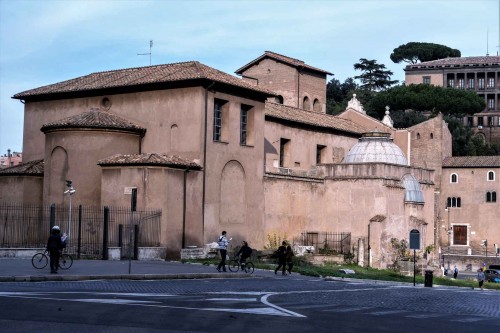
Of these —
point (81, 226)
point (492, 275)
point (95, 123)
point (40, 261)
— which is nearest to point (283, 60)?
point (492, 275)

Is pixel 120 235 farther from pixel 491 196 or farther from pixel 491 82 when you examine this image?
pixel 491 82

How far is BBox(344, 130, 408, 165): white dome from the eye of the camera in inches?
1813

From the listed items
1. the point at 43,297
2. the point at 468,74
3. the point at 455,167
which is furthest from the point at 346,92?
the point at 43,297

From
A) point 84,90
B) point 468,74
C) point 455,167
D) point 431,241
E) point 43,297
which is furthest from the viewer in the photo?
point 468,74

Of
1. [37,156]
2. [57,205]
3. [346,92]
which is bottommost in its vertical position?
[57,205]

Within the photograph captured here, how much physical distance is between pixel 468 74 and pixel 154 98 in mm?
84642

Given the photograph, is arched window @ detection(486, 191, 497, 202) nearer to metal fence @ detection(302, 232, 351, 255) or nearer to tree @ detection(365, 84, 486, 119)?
tree @ detection(365, 84, 486, 119)

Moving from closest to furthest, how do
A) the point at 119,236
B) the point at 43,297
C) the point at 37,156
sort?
the point at 43,297, the point at 119,236, the point at 37,156

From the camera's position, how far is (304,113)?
4969 cm

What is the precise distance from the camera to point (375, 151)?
46.2 metres

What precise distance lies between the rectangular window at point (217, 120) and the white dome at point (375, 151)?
1081cm

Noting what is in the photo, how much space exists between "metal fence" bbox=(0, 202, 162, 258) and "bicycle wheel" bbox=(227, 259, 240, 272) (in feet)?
15.6

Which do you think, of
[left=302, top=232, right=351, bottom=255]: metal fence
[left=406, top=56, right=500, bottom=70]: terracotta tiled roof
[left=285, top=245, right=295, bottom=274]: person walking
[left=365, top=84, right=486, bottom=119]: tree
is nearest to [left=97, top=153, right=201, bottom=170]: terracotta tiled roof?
[left=285, top=245, right=295, bottom=274]: person walking

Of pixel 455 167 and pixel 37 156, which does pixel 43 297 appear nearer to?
pixel 37 156
